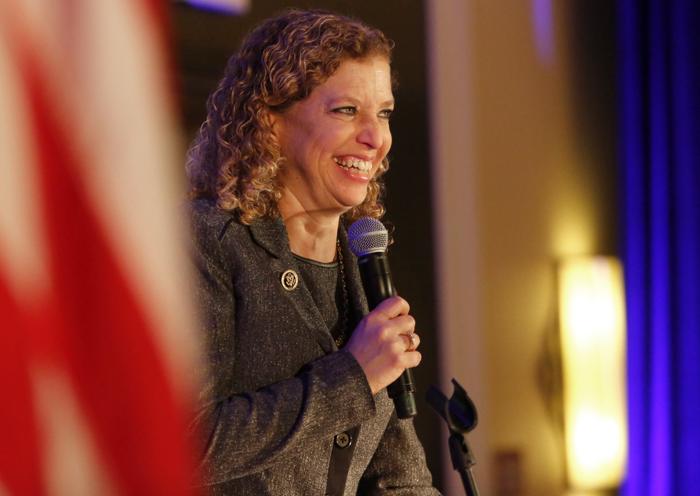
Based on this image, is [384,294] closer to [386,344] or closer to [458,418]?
[386,344]

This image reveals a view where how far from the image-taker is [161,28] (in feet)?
2.08

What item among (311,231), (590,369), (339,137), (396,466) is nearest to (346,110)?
(339,137)

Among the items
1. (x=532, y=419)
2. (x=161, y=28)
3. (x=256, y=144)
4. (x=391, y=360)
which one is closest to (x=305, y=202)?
(x=256, y=144)

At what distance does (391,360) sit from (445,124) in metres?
2.43

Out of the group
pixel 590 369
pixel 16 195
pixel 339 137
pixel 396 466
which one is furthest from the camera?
pixel 590 369

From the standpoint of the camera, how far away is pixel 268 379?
A: 5.12 ft

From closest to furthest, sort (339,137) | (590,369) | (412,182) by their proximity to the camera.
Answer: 1. (339,137)
2. (412,182)
3. (590,369)

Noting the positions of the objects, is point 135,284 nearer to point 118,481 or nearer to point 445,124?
point 118,481

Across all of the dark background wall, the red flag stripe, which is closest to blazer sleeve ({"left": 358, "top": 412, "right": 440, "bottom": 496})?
the red flag stripe

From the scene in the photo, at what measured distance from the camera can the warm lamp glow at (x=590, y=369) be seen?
168 inches

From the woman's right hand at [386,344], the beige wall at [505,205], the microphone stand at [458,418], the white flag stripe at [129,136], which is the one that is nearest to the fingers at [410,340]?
the woman's right hand at [386,344]

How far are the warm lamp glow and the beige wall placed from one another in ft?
0.26

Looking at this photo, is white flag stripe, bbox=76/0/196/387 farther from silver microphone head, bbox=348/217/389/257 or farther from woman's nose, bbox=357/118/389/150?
woman's nose, bbox=357/118/389/150

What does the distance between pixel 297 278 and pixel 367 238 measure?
0.47 ft
